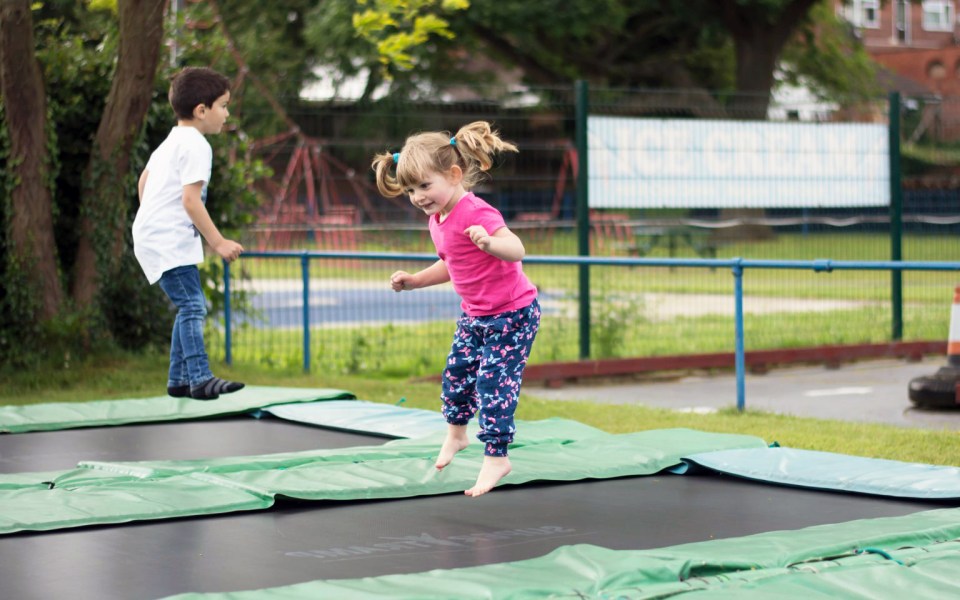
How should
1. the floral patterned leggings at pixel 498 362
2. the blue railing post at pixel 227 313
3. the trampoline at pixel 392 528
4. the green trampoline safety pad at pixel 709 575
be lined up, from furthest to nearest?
the blue railing post at pixel 227 313
the floral patterned leggings at pixel 498 362
the trampoline at pixel 392 528
the green trampoline safety pad at pixel 709 575

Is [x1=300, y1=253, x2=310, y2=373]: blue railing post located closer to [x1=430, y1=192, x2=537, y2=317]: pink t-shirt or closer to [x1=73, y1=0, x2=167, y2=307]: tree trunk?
[x1=73, y1=0, x2=167, y2=307]: tree trunk

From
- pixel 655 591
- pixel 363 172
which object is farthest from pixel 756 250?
pixel 655 591

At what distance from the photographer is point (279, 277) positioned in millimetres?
9672

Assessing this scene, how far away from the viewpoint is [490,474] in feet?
13.2

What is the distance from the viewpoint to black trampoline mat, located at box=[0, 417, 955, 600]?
9.93ft

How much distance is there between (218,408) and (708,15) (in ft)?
68.6

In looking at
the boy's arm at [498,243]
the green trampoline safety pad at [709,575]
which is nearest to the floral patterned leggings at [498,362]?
the boy's arm at [498,243]

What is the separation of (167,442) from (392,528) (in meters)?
1.98

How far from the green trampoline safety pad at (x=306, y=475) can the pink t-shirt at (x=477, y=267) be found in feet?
2.06

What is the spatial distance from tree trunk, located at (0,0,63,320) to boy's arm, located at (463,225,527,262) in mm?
4158

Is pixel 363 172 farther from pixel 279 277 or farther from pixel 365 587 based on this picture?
pixel 365 587

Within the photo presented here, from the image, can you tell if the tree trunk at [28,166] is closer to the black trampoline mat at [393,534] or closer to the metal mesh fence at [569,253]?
the metal mesh fence at [569,253]

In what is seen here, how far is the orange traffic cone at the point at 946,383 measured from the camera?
6719mm

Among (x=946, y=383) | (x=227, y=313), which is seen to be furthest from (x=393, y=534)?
(x=227, y=313)
